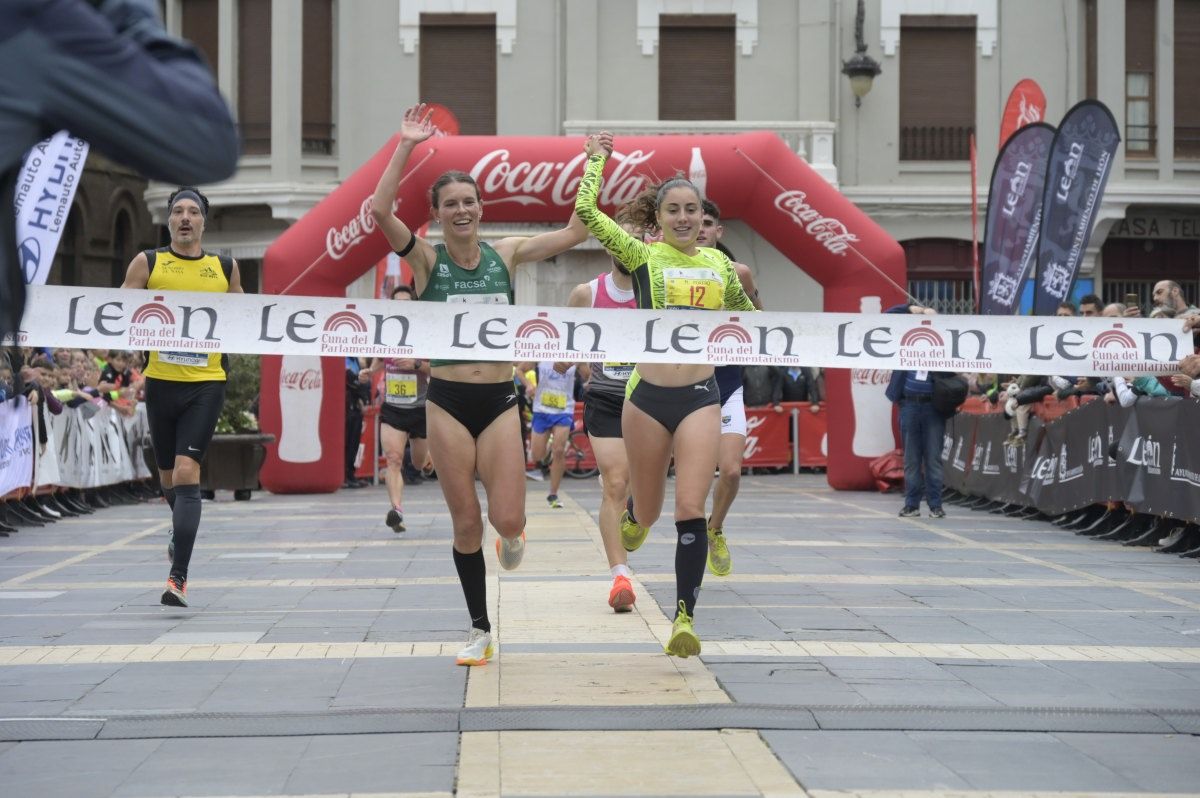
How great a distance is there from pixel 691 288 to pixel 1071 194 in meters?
10.5

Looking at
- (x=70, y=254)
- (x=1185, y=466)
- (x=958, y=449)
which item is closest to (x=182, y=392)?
(x=1185, y=466)

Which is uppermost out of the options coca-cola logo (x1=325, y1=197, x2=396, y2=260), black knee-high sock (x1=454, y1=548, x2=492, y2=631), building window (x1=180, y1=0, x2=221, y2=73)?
building window (x1=180, y1=0, x2=221, y2=73)

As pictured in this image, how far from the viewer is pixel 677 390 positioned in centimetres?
698

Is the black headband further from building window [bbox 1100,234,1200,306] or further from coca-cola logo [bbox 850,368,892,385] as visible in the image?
building window [bbox 1100,234,1200,306]

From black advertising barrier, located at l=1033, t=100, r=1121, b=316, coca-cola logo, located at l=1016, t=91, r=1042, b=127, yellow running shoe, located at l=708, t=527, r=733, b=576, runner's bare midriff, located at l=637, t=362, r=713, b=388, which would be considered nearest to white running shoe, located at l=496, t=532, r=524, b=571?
runner's bare midriff, located at l=637, t=362, r=713, b=388

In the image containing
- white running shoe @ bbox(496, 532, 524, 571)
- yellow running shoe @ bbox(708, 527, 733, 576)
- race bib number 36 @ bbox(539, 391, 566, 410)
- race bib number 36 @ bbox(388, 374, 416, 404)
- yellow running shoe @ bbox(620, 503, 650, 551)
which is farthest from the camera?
race bib number 36 @ bbox(539, 391, 566, 410)

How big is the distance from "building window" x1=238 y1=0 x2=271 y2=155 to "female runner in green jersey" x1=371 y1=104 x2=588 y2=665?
2628 cm

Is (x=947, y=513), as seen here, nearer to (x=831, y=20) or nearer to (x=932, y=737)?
(x=932, y=737)

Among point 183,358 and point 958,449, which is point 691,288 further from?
point 958,449

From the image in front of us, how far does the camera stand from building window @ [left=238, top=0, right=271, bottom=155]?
105ft

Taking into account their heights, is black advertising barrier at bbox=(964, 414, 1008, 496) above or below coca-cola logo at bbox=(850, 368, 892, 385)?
below

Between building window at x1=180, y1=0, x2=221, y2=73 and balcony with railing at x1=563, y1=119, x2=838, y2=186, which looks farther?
building window at x1=180, y1=0, x2=221, y2=73

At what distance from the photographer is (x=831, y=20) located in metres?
32.0

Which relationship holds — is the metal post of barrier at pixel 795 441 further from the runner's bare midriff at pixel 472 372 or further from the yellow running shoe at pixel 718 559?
the runner's bare midriff at pixel 472 372
